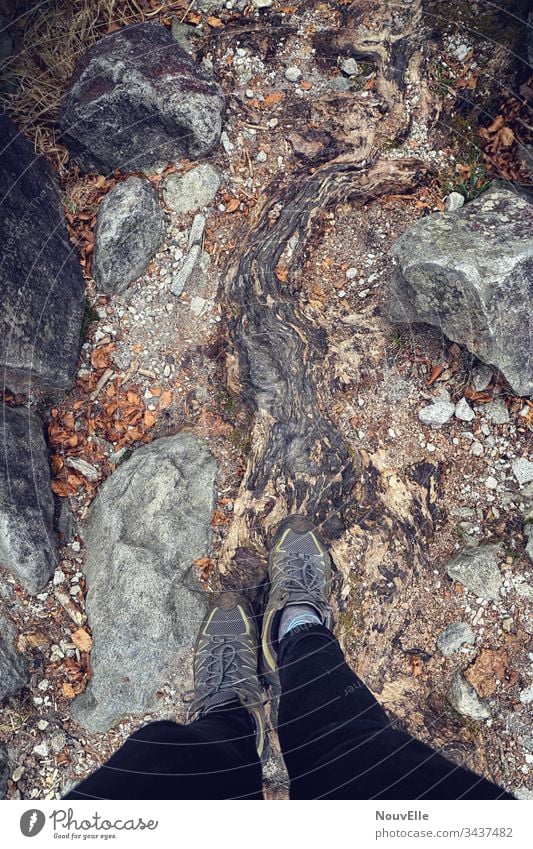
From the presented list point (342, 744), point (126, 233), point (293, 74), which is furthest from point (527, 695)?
point (293, 74)

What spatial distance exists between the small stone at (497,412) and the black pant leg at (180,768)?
8.73ft

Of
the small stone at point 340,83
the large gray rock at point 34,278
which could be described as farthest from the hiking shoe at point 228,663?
the small stone at point 340,83

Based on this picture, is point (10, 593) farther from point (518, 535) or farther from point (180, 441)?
point (518, 535)

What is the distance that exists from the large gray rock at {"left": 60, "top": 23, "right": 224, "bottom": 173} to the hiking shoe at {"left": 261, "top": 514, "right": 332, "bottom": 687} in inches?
113

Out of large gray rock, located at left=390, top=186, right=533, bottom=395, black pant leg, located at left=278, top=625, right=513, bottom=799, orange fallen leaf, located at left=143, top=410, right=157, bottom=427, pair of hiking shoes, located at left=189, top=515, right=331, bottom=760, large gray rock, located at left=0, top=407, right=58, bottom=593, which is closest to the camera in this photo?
black pant leg, located at left=278, top=625, right=513, bottom=799

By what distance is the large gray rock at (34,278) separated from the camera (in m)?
3.75

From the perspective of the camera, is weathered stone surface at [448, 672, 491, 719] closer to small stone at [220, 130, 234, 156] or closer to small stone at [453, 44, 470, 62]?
small stone at [220, 130, 234, 156]

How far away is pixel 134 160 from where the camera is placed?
13.9 feet

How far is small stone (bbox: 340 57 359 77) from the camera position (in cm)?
420

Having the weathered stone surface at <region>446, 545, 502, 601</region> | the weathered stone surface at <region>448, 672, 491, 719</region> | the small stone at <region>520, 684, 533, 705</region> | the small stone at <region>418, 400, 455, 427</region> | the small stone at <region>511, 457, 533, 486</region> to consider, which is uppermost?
the small stone at <region>418, 400, 455, 427</region>

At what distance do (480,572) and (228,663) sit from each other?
1.80 m

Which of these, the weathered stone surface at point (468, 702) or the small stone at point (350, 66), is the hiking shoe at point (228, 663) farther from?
the small stone at point (350, 66)

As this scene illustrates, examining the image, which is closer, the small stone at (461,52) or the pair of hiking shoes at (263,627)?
the pair of hiking shoes at (263,627)

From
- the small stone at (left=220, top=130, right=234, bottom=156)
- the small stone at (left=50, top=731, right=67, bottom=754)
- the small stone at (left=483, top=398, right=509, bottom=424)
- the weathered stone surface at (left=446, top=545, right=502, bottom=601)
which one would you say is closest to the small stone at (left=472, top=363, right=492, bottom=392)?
the small stone at (left=483, top=398, right=509, bottom=424)
